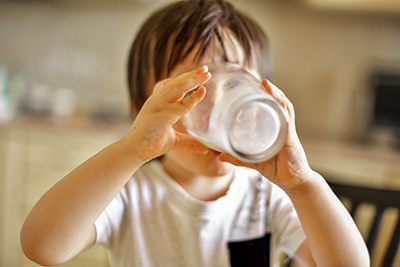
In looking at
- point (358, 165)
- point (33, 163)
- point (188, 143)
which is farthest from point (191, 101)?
point (33, 163)

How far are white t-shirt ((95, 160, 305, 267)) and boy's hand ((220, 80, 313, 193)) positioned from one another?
0.73 ft

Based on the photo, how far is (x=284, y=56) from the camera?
3018 millimetres

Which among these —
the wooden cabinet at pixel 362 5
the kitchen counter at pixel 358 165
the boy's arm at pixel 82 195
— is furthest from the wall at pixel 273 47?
the boy's arm at pixel 82 195

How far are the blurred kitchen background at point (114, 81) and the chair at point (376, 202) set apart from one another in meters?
1.49

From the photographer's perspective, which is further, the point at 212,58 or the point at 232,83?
the point at 212,58

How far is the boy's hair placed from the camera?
70cm

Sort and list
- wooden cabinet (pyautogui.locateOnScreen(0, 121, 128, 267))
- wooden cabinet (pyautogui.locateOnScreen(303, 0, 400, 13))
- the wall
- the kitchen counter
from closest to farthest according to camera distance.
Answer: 1. the kitchen counter
2. wooden cabinet (pyautogui.locateOnScreen(0, 121, 128, 267))
3. wooden cabinet (pyautogui.locateOnScreen(303, 0, 400, 13))
4. the wall

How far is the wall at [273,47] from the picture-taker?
2.91 meters

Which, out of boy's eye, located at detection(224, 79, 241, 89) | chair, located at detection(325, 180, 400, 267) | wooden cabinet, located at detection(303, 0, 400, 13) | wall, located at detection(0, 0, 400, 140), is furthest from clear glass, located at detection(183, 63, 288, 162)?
wall, located at detection(0, 0, 400, 140)

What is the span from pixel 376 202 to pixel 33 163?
2197 mm

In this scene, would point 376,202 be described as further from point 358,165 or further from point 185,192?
point 358,165

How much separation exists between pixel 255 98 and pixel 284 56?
2709mm

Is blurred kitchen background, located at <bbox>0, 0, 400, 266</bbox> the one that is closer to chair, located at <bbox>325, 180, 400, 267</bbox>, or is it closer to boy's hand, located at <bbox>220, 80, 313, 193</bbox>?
chair, located at <bbox>325, 180, 400, 267</bbox>

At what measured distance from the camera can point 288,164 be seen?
560 mm
